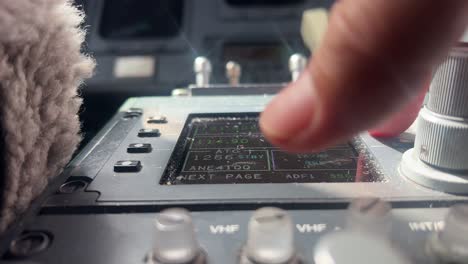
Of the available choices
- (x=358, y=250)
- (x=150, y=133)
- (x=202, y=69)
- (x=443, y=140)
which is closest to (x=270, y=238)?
(x=358, y=250)

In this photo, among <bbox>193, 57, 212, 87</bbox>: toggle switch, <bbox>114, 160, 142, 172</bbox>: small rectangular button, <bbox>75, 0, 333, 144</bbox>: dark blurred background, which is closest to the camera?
<bbox>114, 160, 142, 172</bbox>: small rectangular button

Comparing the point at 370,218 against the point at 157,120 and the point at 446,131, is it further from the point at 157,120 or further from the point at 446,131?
the point at 157,120

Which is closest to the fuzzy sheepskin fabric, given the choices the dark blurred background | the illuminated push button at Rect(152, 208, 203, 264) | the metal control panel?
the metal control panel

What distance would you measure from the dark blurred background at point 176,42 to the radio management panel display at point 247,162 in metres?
0.66

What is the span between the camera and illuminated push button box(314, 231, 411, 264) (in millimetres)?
318

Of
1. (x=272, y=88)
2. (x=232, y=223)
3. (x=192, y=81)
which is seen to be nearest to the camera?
(x=232, y=223)

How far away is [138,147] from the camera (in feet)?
1.84

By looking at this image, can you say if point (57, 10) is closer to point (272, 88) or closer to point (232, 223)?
point (232, 223)

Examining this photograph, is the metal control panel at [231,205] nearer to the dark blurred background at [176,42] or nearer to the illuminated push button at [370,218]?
the illuminated push button at [370,218]

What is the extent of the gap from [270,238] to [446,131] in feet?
0.68

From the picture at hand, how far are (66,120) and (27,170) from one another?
0.25 feet

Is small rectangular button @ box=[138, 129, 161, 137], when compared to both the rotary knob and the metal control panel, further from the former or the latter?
the rotary knob

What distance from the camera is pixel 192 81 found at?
1.29 m

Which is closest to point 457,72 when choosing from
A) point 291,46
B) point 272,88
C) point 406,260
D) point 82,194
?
point 406,260
